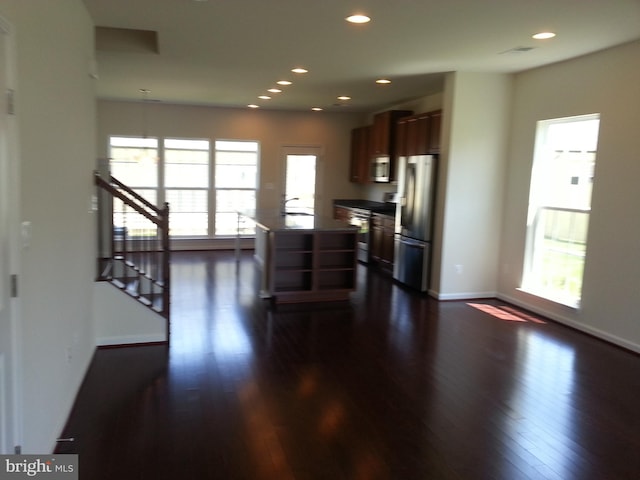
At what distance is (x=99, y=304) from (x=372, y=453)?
264cm

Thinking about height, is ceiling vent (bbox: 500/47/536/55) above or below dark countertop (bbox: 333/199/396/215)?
above

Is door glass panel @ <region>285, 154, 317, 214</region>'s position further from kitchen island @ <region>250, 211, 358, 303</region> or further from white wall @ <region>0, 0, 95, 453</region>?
white wall @ <region>0, 0, 95, 453</region>

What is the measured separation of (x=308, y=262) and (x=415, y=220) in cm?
154

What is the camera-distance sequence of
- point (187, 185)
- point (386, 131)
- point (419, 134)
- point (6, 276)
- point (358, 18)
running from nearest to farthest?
point (6, 276)
point (358, 18)
point (419, 134)
point (386, 131)
point (187, 185)

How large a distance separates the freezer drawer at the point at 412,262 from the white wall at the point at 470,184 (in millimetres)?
133

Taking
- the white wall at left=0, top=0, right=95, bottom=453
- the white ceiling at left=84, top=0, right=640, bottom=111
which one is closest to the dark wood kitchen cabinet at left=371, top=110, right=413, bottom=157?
the white ceiling at left=84, top=0, right=640, bottom=111

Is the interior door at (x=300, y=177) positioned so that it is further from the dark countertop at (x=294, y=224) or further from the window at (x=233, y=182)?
the dark countertop at (x=294, y=224)

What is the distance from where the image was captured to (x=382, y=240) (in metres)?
7.64

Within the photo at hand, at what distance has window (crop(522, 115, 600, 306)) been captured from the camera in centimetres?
498

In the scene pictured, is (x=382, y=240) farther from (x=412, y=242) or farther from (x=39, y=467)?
(x=39, y=467)

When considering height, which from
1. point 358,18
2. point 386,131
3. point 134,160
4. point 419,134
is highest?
point 358,18

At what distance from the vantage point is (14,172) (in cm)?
197

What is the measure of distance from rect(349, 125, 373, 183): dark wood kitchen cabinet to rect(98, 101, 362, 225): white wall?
0.74 ft

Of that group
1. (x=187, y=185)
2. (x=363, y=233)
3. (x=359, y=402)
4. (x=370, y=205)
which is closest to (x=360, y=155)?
(x=370, y=205)
